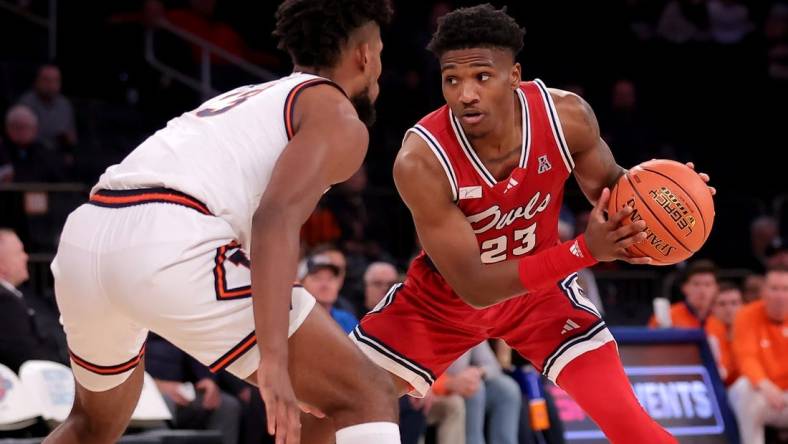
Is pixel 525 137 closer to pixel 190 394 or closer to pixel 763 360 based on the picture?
pixel 190 394

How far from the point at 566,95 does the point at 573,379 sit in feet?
3.56

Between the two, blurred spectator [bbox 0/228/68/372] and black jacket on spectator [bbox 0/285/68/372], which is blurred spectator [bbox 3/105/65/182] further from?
black jacket on spectator [bbox 0/285/68/372]

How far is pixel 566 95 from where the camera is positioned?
4559 mm

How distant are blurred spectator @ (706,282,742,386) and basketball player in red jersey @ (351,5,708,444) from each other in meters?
3.81

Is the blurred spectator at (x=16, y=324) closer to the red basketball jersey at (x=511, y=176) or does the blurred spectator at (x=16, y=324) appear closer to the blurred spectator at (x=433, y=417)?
the blurred spectator at (x=433, y=417)

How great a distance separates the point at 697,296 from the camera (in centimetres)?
862


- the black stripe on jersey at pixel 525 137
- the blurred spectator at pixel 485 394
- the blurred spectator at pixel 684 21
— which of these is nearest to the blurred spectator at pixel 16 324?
the blurred spectator at pixel 485 394

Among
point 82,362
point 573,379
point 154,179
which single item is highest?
point 154,179

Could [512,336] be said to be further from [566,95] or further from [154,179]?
[154,179]

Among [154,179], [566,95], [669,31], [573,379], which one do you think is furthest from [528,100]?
[669,31]

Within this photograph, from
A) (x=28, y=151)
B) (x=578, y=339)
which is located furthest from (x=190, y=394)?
(x=578, y=339)

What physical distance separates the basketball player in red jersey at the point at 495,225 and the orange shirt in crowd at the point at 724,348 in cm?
Answer: 386

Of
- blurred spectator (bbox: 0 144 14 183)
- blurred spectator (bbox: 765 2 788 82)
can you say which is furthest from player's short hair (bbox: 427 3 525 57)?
blurred spectator (bbox: 765 2 788 82)

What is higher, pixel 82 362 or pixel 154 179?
pixel 154 179
